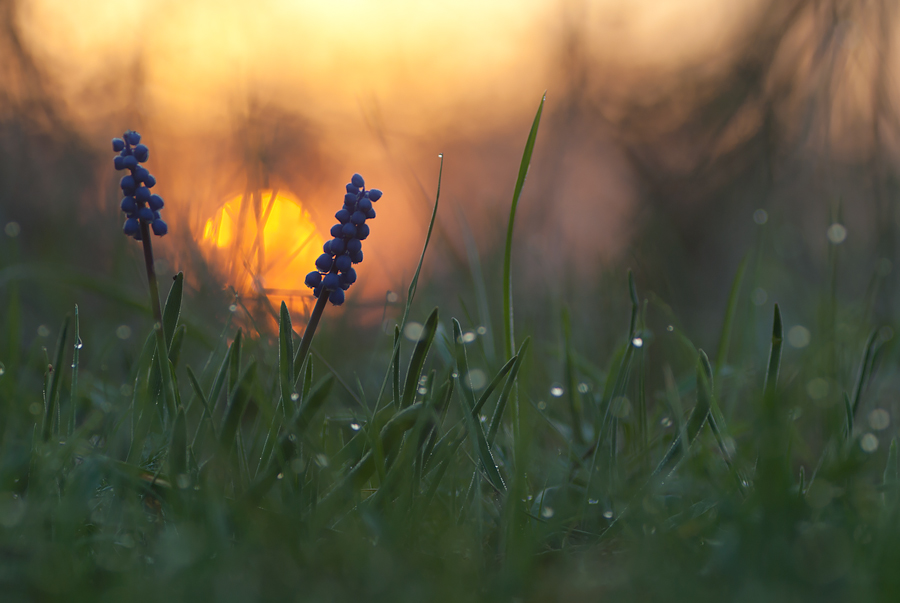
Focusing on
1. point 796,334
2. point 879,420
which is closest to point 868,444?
point 879,420

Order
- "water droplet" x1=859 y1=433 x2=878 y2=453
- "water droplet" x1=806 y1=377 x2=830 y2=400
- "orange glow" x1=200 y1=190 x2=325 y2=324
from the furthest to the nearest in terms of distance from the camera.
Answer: "orange glow" x1=200 y1=190 x2=325 y2=324 < "water droplet" x1=806 y1=377 x2=830 y2=400 < "water droplet" x1=859 y1=433 x2=878 y2=453

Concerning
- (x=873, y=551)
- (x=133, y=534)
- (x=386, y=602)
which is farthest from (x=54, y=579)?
(x=873, y=551)

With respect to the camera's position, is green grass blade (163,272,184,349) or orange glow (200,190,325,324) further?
orange glow (200,190,325,324)

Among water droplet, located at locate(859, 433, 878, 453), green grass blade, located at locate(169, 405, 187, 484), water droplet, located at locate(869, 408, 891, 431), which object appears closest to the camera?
green grass blade, located at locate(169, 405, 187, 484)

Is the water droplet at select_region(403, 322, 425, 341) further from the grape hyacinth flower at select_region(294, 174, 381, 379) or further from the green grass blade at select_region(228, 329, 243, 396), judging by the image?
the green grass blade at select_region(228, 329, 243, 396)

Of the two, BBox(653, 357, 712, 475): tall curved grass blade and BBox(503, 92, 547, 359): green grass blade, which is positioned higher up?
BBox(503, 92, 547, 359): green grass blade

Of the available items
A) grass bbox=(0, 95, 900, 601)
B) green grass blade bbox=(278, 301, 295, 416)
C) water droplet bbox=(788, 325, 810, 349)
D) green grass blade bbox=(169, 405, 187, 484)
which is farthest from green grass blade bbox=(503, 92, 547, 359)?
water droplet bbox=(788, 325, 810, 349)

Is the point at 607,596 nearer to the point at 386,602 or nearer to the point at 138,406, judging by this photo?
the point at 386,602
